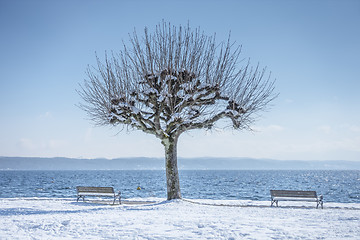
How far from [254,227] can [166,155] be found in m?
7.88

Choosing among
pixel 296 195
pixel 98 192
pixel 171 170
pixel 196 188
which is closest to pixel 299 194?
pixel 296 195

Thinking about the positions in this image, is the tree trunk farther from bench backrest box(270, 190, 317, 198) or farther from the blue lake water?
the blue lake water

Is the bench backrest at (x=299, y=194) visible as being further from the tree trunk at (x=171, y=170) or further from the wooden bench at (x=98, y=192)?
the wooden bench at (x=98, y=192)

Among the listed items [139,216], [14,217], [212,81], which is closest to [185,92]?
[212,81]

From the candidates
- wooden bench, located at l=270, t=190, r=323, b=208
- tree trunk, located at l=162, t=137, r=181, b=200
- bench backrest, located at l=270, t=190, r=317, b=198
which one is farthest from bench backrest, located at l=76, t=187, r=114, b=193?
bench backrest, located at l=270, t=190, r=317, b=198

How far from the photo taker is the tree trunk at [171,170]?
16.0m

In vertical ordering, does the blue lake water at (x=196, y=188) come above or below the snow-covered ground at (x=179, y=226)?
below

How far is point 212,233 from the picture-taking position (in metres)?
8.36

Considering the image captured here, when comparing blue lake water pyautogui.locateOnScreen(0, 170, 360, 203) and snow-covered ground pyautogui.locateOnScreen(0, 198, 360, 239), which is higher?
snow-covered ground pyautogui.locateOnScreen(0, 198, 360, 239)

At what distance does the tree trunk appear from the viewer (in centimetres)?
1605

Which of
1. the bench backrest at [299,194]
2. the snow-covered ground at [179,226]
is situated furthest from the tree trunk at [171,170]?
the bench backrest at [299,194]

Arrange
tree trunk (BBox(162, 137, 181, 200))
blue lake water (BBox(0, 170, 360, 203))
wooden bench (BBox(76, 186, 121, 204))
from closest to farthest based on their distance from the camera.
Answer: tree trunk (BBox(162, 137, 181, 200)), wooden bench (BBox(76, 186, 121, 204)), blue lake water (BBox(0, 170, 360, 203))

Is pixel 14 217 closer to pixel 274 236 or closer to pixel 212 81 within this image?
pixel 274 236

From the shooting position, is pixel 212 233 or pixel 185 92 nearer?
pixel 212 233
